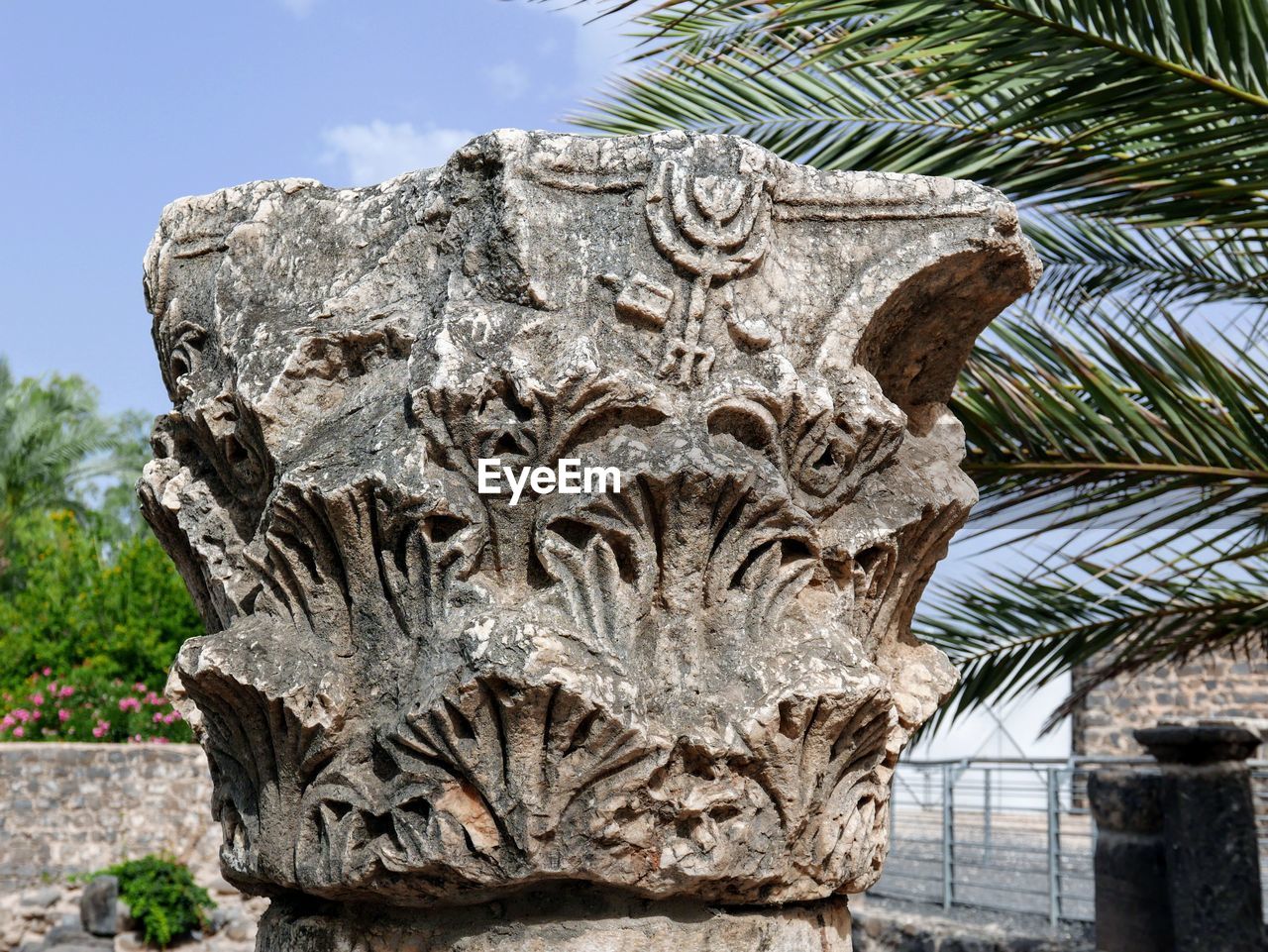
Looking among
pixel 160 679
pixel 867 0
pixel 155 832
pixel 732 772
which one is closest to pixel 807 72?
pixel 867 0

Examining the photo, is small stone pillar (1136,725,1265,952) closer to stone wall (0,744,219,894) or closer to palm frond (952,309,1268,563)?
palm frond (952,309,1268,563)

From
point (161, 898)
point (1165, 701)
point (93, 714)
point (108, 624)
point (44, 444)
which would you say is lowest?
point (161, 898)

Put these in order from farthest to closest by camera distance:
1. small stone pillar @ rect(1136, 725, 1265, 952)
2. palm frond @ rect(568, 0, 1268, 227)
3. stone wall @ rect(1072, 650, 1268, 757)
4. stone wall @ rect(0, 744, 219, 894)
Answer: stone wall @ rect(1072, 650, 1268, 757) → stone wall @ rect(0, 744, 219, 894) → small stone pillar @ rect(1136, 725, 1265, 952) → palm frond @ rect(568, 0, 1268, 227)

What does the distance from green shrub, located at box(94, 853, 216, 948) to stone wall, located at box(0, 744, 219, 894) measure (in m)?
0.42

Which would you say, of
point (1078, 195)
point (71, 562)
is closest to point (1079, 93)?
point (1078, 195)

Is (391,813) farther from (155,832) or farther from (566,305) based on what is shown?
(155,832)

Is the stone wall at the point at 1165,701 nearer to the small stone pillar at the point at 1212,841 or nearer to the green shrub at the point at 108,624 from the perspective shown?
the small stone pillar at the point at 1212,841

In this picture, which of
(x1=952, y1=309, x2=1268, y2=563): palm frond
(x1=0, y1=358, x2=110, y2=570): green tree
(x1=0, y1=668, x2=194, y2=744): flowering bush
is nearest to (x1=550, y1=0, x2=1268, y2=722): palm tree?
(x1=952, y1=309, x2=1268, y2=563): palm frond

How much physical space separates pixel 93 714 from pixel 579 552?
11.4m

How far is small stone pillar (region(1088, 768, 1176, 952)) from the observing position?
5.53m

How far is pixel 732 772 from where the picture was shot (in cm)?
174

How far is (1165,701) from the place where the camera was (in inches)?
525

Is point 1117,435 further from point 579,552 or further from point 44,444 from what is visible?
point 44,444

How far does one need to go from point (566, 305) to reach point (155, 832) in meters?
9.22
